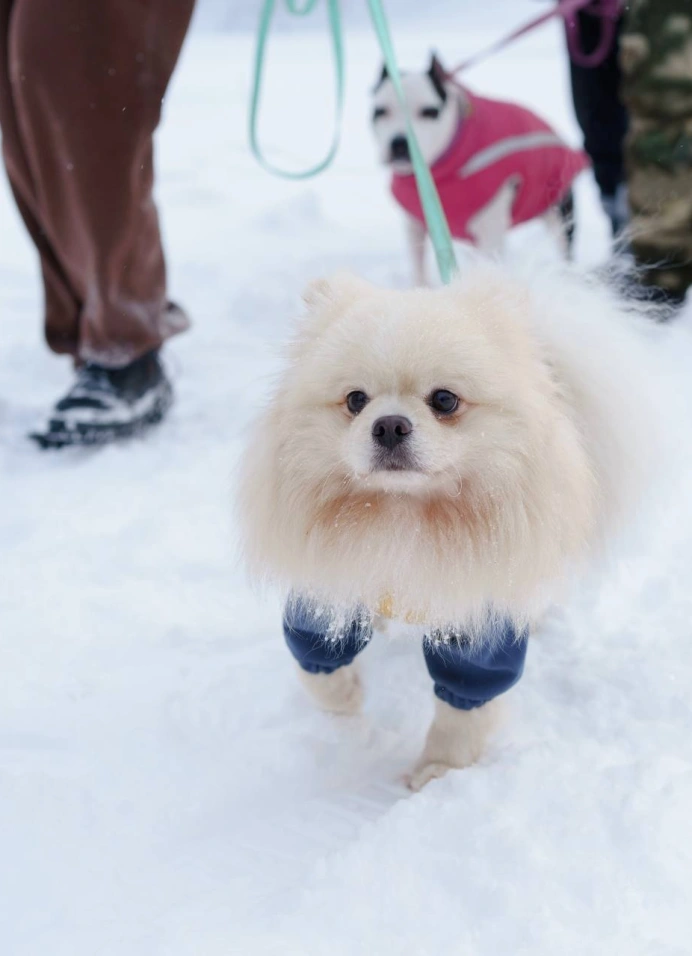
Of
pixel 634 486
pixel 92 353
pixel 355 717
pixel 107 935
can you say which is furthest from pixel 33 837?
pixel 92 353

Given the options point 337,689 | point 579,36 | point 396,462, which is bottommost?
point 337,689

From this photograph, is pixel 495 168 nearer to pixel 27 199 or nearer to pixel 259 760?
pixel 27 199

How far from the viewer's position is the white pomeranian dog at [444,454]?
124cm

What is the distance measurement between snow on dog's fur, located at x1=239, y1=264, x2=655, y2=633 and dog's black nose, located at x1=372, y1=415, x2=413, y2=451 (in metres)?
0.01

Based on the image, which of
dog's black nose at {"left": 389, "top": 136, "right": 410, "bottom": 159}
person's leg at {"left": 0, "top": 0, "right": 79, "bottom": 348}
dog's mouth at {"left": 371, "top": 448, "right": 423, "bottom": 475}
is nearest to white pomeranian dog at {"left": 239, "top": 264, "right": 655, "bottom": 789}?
dog's mouth at {"left": 371, "top": 448, "right": 423, "bottom": 475}

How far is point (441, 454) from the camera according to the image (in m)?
1.21

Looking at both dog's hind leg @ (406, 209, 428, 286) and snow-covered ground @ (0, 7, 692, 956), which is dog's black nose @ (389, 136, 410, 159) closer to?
dog's hind leg @ (406, 209, 428, 286)

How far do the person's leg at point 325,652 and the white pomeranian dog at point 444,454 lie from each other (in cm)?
2

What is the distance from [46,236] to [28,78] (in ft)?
1.61

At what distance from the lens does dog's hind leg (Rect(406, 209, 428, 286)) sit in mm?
3516

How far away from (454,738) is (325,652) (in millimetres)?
277

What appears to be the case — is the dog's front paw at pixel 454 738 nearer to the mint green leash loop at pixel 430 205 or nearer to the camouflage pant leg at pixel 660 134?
the mint green leash loop at pixel 430 205

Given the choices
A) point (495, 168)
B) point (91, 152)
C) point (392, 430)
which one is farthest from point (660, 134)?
point (392, 430)

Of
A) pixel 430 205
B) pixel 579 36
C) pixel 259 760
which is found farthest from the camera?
pixel 579 36
